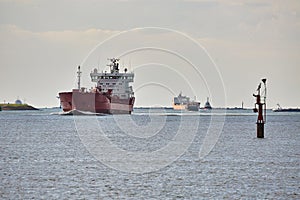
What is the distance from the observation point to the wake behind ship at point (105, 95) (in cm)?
13925

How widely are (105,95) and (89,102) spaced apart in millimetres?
3257

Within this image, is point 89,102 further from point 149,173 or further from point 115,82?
point 149,173

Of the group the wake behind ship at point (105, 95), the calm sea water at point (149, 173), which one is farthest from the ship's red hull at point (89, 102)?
the calm sea water at point (149, 173)

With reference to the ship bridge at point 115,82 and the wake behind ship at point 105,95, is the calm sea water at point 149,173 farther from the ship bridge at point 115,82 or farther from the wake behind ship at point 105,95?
the ship bridge at point 115,82

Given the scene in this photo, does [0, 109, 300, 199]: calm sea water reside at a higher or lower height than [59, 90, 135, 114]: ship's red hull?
lower

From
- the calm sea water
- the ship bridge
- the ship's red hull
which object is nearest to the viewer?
the calm sea water

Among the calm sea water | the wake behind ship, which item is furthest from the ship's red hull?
the calm sea water

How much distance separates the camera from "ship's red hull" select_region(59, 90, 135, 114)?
137875mm

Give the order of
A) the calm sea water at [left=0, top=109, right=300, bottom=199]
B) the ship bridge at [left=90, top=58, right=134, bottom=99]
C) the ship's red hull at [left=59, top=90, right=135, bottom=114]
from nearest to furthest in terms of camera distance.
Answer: the calm sea water at [left=0, top=109, right=300, bottom=199] < the ship's red hull at [left=59, top=90, right=135, bottom=114] < the ship bridge at [left=90, top=58, right=134, bottom=99]

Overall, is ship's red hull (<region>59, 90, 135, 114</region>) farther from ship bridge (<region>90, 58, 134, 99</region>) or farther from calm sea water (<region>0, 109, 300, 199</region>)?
calm sea water (<region>0, 109, 300, 199</region>)

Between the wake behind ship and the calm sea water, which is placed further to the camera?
the wake behind ship

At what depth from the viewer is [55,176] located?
38031mm

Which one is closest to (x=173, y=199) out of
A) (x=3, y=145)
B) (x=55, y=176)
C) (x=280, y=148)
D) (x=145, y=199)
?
(x=145, y=199)

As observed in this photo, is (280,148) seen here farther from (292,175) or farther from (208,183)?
(208,183)
